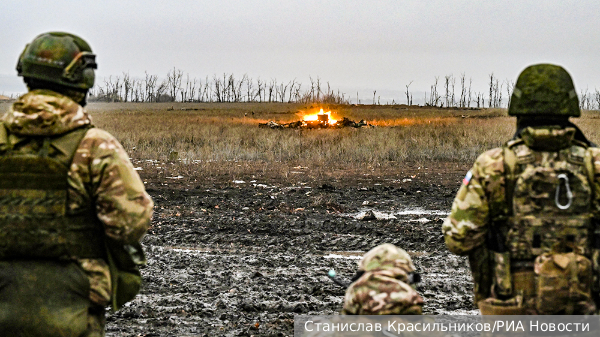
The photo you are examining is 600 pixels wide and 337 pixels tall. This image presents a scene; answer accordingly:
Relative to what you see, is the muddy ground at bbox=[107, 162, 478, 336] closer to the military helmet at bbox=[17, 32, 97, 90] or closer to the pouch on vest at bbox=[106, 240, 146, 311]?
the pouch on vest at bbox=[106, 240, 146, 311]

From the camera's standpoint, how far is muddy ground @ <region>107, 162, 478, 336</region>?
562 cm

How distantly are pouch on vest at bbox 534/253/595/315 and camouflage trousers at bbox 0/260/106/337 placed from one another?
84.1 inches

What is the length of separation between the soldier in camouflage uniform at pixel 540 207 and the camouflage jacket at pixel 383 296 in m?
0.63

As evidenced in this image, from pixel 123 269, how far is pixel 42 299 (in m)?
0.38

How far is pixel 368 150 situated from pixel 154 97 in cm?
9908

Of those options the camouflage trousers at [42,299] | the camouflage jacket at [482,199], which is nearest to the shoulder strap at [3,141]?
the camouflage trousers at [42,299]

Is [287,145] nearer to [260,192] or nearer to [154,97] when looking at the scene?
[260,192]

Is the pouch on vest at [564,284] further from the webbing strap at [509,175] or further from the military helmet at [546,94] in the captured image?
the military helmet at [546,94]

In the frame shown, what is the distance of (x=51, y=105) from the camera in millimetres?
2723

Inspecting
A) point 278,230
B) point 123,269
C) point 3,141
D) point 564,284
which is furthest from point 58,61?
point 278,230

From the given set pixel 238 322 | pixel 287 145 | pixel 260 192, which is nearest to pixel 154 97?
pixel 287 145

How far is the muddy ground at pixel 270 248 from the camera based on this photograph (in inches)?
221

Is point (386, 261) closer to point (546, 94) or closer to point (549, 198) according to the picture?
point (549, 198)

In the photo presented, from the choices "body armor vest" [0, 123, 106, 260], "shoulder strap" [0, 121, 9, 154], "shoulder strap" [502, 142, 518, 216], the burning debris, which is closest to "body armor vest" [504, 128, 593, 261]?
"shoulder strap" [502, 142, 518, 216]
